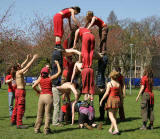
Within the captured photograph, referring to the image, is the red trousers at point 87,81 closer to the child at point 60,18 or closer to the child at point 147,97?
the child at point 60,18

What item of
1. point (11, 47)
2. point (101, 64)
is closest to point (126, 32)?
point (11, 47)

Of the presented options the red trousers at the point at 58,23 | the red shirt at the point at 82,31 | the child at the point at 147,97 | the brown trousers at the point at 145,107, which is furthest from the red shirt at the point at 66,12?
the brown trousers at the point at 145,107

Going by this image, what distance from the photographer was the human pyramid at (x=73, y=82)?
8031 millimetres

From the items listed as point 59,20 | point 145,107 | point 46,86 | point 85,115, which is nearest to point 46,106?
point 46,86

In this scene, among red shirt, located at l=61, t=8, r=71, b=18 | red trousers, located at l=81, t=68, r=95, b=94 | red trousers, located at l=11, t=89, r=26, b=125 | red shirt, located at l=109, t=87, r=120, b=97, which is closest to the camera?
red shirt, located at l=109, t=87, r=120, b=97

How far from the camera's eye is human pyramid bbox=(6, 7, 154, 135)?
26.3 ft

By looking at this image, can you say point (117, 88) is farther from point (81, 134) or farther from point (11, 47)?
point (11, 47)

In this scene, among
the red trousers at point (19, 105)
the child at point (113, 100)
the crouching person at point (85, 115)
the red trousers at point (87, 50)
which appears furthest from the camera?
the red trousers at point (87, 50)

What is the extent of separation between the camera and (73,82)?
32.4ft

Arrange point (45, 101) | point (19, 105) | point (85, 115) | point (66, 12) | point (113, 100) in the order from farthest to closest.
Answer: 1. point (66, 12)
2. point (85, 115)
3. point (19, 105)
4. point (113, 100)
5. point (45, 101)

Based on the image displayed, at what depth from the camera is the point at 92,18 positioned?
10.3 m

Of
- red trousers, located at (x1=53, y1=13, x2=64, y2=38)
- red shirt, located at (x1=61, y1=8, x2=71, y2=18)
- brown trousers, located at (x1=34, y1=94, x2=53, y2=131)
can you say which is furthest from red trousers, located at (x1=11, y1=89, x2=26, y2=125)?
red shirt, located at (x1=61, y1=8, x2=71, y2=18)

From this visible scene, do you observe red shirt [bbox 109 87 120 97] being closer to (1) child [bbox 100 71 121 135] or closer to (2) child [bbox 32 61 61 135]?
(1) child [bbox 100 71 121 135]

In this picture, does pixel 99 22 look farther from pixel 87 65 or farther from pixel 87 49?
pixel 87 65
